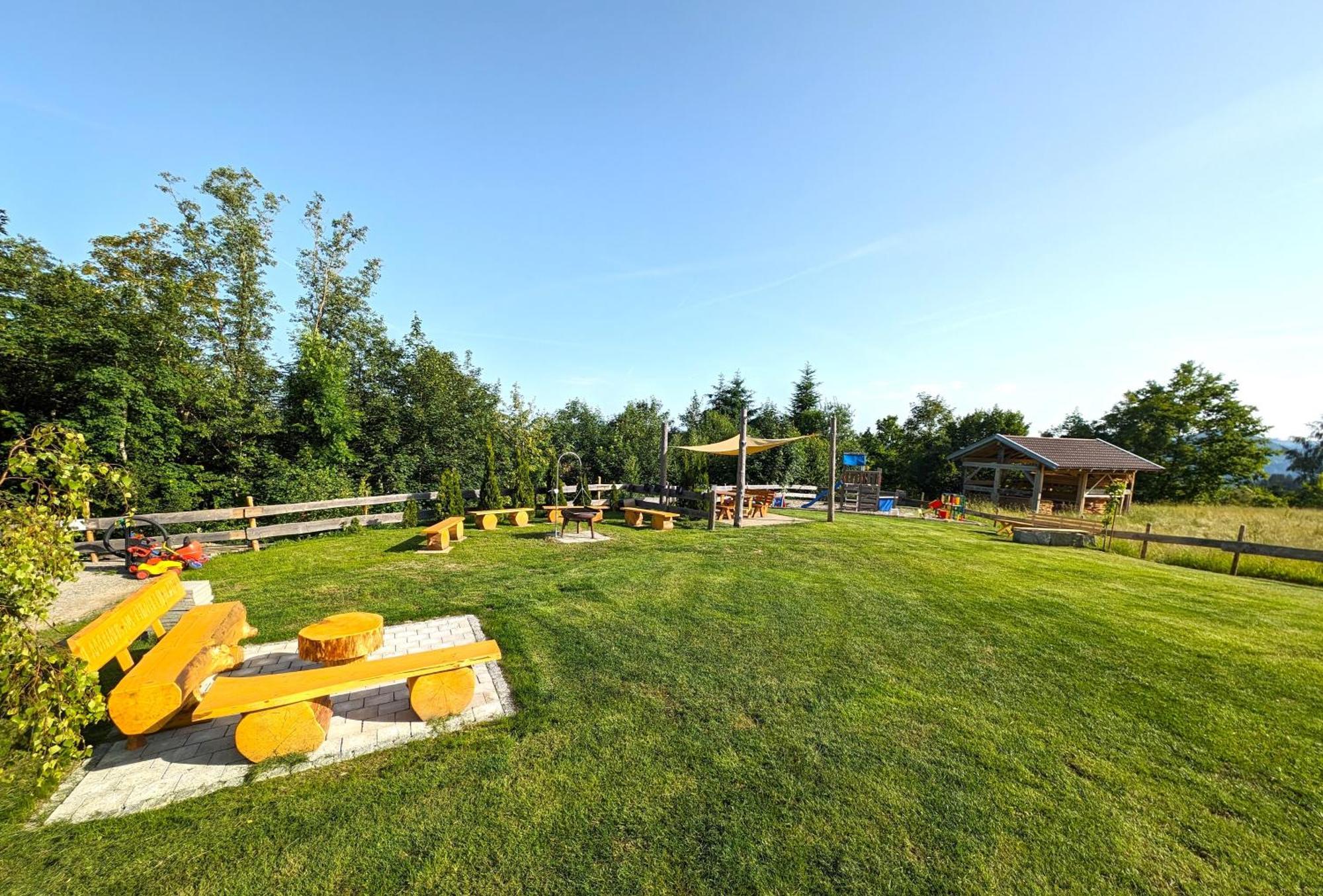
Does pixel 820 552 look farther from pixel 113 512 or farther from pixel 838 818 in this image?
pixel 113 512

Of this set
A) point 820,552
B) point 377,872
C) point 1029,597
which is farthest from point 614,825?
point 820,552

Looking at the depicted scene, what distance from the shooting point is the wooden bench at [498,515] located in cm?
1135

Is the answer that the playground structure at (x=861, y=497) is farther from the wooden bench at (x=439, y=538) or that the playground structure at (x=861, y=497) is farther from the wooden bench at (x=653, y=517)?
the wooden bench at (x=439, y=538)

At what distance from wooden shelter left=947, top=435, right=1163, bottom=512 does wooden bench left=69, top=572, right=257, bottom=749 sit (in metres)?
23.3

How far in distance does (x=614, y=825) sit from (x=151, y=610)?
4447 mm

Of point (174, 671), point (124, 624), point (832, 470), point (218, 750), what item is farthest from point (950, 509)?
point (124, 624)

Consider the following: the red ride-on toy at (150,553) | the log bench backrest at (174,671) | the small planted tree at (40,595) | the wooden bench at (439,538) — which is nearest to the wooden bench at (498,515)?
the wooden bench at (439,538)

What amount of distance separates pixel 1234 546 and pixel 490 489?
1597 cm

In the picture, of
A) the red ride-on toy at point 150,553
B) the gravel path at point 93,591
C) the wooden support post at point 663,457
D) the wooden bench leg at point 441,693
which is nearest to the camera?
the wooden bench leg at point 441,693

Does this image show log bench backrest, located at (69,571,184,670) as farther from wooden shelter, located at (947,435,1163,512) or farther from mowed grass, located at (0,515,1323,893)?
wooden shelter, located at (947,435,1163,512)

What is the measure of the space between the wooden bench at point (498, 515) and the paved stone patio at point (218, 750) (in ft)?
22.6

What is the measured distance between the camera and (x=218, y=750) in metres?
3.16

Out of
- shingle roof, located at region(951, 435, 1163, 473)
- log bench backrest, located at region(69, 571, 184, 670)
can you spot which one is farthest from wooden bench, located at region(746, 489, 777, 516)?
Result: log bench backrest, located at region(69, 571, 184, 670)

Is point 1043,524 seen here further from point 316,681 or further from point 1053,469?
point 316,681
